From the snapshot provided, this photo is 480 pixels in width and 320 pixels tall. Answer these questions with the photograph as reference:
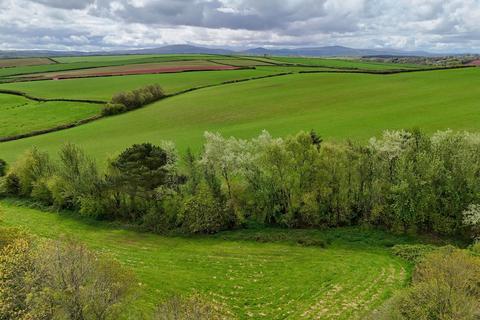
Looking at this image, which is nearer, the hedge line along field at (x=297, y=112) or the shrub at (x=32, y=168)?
the shrub at (x=32, y=168)

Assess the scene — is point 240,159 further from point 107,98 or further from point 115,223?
point 107,98

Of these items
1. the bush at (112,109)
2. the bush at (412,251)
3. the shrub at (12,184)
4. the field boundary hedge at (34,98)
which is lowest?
the shrub at (12,184)

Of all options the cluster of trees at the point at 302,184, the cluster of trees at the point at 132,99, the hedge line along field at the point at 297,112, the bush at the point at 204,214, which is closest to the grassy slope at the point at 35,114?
the cluster of trees at the point at 132,99

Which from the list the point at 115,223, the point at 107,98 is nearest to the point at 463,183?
the point at 115,223

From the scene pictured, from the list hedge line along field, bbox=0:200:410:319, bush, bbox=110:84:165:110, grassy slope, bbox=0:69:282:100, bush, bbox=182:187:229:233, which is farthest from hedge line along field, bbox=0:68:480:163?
hedge line along field, bbox=0:200:410:319

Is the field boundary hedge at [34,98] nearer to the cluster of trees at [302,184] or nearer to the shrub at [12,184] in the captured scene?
the shrub at [12,184]

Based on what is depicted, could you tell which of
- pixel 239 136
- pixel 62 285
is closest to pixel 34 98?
pixel 239 136

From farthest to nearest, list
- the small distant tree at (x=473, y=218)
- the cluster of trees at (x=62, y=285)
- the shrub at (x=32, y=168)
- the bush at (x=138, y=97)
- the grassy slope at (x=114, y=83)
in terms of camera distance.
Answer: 1. the grassy slope at (x=114, y=83)
2. the bush at (x=138, y=97)
3. the shrub at (x=32, y=168)
4. the small distant tree at (x=473, y=218)
5. the cluster of trees at (x=62, y=285)
